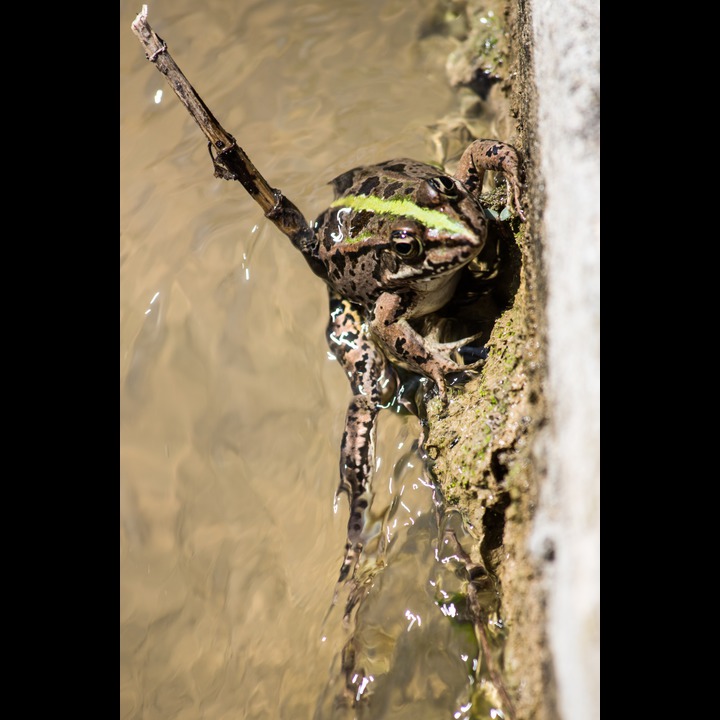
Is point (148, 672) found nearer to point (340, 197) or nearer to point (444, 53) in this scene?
point (340, 197)

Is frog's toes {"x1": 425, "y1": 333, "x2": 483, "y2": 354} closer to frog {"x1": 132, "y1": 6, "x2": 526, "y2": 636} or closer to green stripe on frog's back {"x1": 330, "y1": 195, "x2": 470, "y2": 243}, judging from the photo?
frog {"x1": 132, "y1": 6, "x2": 526, "y2": 636}

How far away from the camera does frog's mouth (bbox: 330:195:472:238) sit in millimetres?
2488

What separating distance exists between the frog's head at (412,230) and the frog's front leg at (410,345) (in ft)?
0.33

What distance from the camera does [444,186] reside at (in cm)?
257

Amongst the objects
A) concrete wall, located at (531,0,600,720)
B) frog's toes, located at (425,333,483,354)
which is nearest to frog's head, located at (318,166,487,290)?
frog's toes, located at (425,333,483,354)

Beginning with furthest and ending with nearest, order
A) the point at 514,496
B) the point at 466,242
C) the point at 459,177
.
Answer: the point at 459,177, the point at 466,242, the point at 514,496

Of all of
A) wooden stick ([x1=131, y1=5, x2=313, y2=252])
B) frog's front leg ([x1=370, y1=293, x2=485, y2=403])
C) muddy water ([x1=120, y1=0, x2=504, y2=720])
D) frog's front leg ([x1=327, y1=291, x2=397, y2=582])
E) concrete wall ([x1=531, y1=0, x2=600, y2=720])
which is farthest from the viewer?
frog's front leg ([x1=327, y1=291, x2=397, y2=582])

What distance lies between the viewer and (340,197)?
305cm

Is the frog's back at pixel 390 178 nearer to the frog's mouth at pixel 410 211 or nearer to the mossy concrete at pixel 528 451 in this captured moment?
the frog's mouth at pixel 410 211

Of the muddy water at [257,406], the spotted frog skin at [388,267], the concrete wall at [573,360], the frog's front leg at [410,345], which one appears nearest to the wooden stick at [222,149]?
the spotted frog skin at [388,267]

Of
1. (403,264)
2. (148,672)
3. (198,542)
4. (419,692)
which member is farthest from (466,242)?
(148,672)

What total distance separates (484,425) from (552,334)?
481mm

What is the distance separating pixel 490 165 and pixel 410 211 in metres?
0.39

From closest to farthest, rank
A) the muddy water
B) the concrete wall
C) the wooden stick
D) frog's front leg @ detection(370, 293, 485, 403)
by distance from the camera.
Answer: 1. the concrete wall
2. the wooden stick
3. frog's front leg @ detection(370, 293, 485, 403)
4. the muddy water
